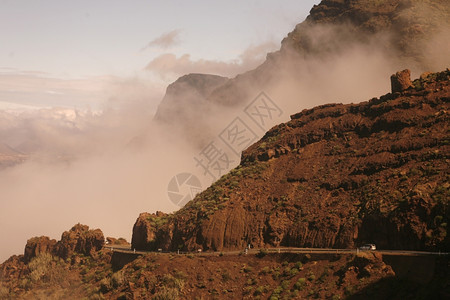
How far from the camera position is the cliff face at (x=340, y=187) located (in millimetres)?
51562

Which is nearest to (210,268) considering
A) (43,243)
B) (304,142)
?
(304,142)

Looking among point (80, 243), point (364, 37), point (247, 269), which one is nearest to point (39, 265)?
point (80, 243)

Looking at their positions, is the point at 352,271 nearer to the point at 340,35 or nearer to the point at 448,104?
the point at 448,104

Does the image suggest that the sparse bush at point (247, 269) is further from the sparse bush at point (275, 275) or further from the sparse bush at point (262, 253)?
the sparse bush at point (275, 275)

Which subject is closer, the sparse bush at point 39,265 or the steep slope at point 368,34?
the sparse bush at point 39,265

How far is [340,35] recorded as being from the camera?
154375 millimetres

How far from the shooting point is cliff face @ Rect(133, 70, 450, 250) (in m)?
51.6

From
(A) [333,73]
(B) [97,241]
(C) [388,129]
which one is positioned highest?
(A) [333,73]

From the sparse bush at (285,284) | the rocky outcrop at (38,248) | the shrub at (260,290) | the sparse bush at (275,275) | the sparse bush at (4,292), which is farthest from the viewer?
the rocky outcrop at (38,248)

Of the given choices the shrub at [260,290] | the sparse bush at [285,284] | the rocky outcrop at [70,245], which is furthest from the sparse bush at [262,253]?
the rocky outcrop at [70,245]

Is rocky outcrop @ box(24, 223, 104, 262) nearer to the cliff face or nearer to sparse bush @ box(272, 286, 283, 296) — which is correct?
the cliff face

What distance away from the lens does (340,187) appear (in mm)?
62125

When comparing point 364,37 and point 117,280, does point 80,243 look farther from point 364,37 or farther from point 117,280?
point 364,37

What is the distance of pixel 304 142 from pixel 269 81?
11249 cm
